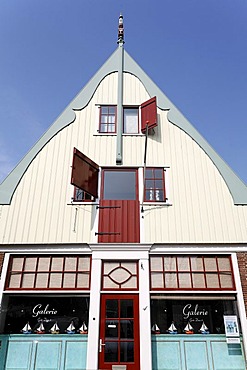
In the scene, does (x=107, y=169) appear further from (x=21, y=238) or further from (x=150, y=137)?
(x=21, y=238)

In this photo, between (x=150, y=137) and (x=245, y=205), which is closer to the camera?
(x=245, y=205)

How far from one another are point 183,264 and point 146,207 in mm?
1953

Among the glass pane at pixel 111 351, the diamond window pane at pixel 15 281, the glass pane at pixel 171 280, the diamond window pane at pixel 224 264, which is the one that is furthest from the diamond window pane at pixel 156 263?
the diamond window pane at pixel 15 281

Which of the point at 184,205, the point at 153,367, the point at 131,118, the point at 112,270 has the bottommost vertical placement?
the point at 153,367

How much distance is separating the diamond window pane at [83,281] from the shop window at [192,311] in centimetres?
183

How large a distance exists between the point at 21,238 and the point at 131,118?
5519 millimetres

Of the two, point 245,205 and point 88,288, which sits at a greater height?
point 245,205

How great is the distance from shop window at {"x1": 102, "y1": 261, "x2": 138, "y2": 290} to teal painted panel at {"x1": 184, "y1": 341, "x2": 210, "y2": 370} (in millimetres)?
1960

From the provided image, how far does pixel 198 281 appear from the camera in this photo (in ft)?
24.9

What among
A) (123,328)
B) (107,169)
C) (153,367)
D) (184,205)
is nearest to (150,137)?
(107,169)

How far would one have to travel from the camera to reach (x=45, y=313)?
7441mm

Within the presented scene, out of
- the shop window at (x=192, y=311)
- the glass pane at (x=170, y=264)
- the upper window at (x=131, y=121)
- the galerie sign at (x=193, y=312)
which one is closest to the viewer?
the shop window at (x=192, y=311)

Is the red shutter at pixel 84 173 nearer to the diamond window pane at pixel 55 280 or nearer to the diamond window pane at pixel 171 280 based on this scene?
the diamond window pane at pixel 55 280

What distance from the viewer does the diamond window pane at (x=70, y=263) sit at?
7733mm
